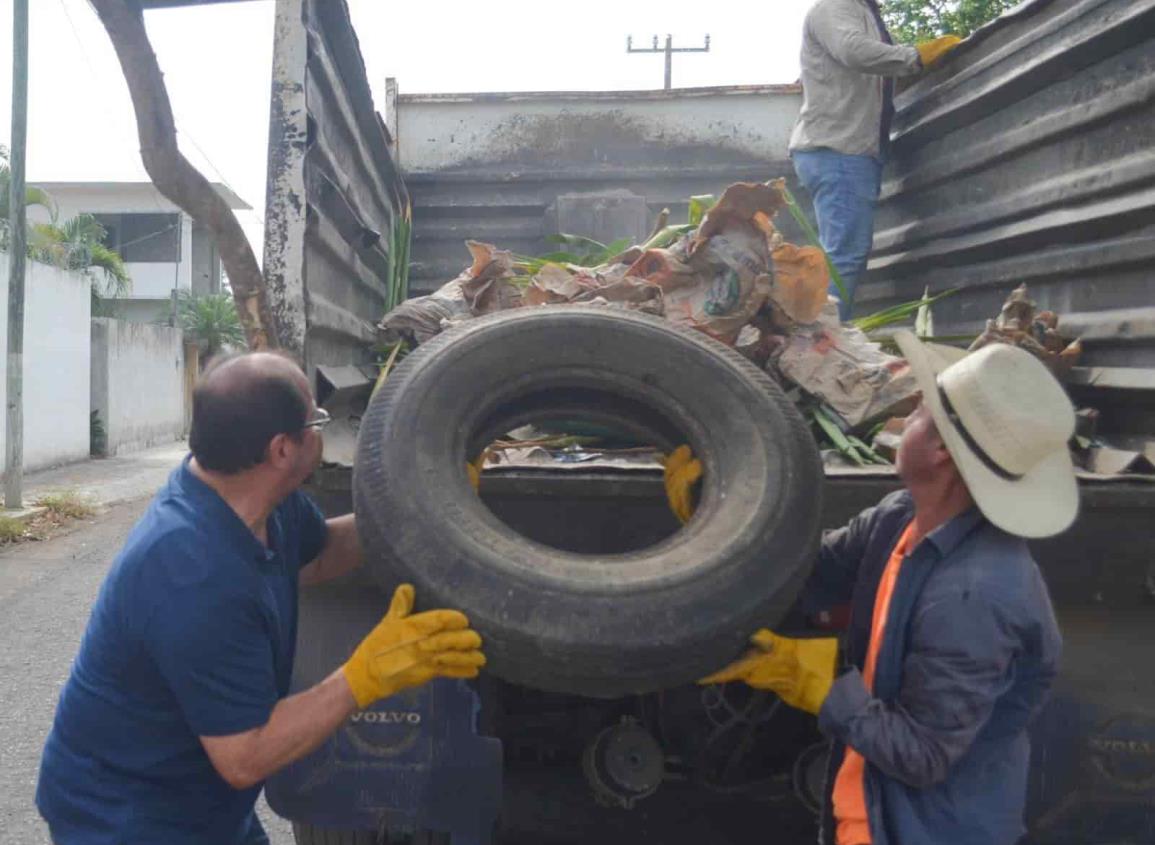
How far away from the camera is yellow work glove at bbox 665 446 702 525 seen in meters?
2.15

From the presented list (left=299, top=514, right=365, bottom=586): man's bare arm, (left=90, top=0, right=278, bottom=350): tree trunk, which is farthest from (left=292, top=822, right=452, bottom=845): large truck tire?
(left=90, top=0, right=278, bottom=350): tree trunk

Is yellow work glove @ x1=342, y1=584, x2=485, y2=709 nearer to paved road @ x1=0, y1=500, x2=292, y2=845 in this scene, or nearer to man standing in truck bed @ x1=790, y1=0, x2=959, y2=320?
paved road @ x1=0, y1=500, x2=292, y2=845

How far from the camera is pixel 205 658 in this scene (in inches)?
71.6

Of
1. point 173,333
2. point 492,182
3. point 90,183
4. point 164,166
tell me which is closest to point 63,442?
point 173,333

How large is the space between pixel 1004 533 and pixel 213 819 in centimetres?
147

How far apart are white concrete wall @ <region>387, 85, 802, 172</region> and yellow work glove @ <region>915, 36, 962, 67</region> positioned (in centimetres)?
112

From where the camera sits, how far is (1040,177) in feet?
11.0

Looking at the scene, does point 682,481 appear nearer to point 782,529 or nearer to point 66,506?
point 782,529

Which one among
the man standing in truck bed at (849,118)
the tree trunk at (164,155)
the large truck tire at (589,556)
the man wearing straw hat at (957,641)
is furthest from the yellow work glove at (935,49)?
the tree trunk at (164,155)

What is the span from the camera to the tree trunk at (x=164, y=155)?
8.13 ft

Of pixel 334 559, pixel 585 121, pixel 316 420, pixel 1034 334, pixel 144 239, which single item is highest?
pixel 144 239

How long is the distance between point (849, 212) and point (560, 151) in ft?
5.19

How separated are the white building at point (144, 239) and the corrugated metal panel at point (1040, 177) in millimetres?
26626

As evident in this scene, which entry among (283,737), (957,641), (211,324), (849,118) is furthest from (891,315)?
(211,324)
